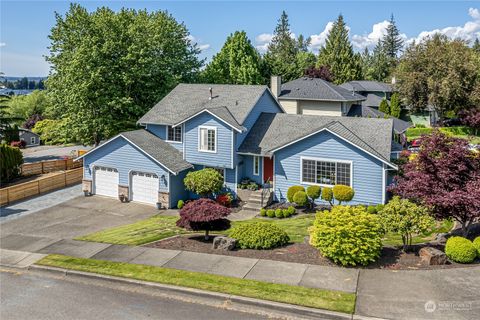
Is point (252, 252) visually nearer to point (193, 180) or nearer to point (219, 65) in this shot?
point (193, 180)

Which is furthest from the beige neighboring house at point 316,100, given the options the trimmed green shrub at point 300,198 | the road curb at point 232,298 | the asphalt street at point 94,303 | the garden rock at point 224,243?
the asphalt street at point 94,303

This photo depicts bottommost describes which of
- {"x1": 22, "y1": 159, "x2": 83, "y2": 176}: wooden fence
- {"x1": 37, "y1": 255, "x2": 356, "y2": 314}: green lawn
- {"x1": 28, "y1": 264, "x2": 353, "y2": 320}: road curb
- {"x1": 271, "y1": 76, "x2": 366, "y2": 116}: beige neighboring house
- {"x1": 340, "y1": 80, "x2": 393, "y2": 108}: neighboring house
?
{"x1": 28, "y1": 264, "x2": 353, "y2": 320}: road curb

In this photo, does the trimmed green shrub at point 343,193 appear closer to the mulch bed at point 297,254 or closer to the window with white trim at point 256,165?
the window with white trim at point 256,165

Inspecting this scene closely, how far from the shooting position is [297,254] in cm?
1600

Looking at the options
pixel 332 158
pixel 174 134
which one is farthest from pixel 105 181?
pixel 332 158

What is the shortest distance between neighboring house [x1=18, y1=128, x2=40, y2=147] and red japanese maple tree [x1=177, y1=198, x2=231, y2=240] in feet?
175

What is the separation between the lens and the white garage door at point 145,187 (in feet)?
90.6

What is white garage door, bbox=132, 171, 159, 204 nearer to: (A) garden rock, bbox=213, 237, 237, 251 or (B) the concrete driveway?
(B) the concrete driveway

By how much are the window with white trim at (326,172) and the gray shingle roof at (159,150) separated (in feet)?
25.5

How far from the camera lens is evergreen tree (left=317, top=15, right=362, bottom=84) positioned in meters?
81.2

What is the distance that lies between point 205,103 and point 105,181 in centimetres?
898

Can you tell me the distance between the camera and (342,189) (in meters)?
24.1

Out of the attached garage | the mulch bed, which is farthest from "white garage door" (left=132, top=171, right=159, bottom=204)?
the mulch bed

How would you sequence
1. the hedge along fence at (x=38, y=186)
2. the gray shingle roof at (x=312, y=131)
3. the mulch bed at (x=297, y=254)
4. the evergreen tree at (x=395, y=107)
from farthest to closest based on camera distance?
1. the evergreen tree at (x=395, y=107)
2. the hedge along fence at (x=38, y=186)
3. the gray shingle roof at (x=312, y=131)
4. the mulch bed at (x=297, y=254)
